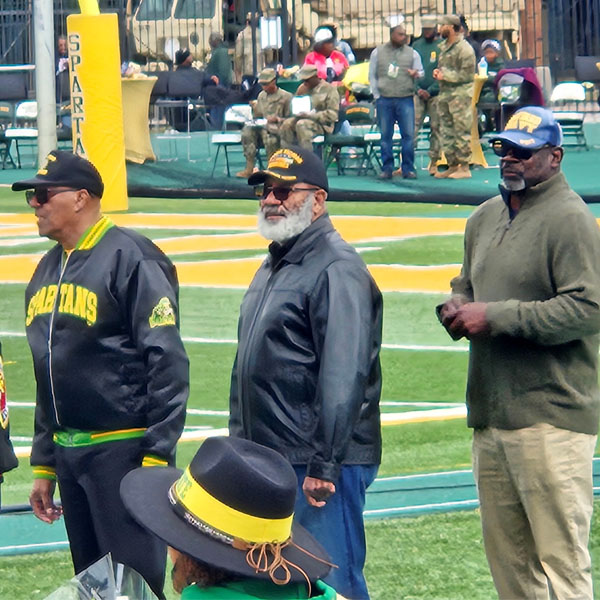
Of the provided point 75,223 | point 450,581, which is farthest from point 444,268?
point 75,223

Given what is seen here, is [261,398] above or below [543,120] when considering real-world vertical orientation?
below

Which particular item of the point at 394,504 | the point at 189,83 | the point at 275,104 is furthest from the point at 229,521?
the point at 189,83

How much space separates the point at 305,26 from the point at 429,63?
26.8 ft

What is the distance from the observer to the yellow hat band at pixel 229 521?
3.29 metres

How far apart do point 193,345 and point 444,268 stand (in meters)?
3.92

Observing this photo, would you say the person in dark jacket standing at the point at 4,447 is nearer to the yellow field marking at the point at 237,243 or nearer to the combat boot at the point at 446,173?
the yellow field marking at the point at 237,243

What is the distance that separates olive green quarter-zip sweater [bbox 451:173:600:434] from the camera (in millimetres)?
5465

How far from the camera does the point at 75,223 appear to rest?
6.05m

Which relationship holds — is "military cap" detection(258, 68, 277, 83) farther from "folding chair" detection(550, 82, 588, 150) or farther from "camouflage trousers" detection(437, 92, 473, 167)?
"folding chair" detection(550, 82, 588, 150)

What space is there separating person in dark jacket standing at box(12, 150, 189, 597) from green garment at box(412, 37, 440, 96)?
18136mm

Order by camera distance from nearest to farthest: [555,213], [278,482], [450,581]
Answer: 1. [278,482]
2. [555,213]
3. [450,581]

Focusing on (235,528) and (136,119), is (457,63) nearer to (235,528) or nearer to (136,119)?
(136,119)

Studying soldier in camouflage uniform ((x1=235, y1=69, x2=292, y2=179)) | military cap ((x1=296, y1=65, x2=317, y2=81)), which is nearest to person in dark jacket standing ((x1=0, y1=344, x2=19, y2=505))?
military cap ((x1=296, y1=65, x2=317, y2=81))

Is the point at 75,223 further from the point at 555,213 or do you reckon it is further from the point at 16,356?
the point at 16,356
